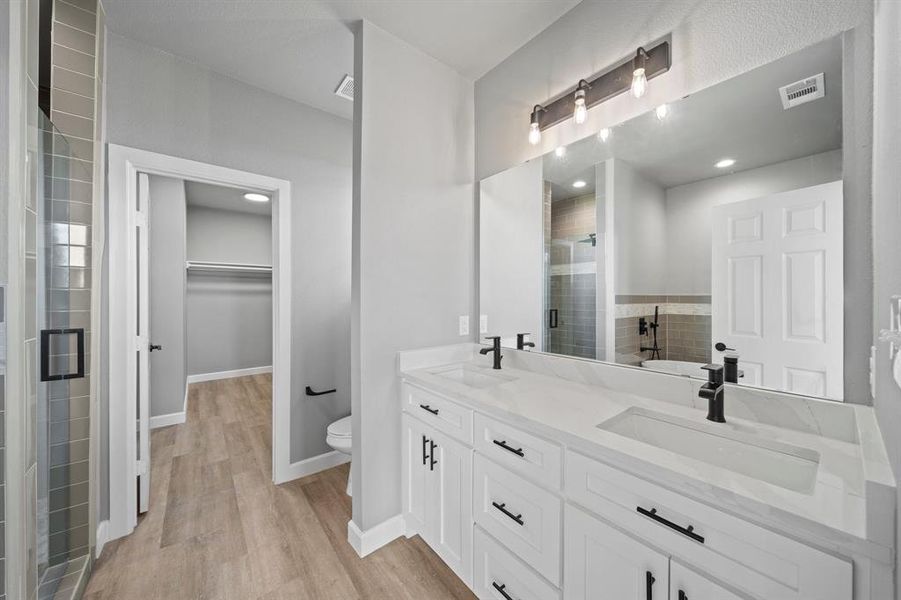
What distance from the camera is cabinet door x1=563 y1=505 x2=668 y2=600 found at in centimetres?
87

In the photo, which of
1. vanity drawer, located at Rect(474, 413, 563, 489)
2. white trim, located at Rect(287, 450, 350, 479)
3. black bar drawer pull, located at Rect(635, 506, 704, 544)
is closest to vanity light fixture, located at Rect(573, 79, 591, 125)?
vanity drawer, located at Rect(474, 413, 563, 489)

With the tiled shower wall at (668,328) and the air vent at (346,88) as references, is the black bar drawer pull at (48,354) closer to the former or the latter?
the air vent at (346,88)

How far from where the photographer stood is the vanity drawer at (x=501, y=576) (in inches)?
45.4

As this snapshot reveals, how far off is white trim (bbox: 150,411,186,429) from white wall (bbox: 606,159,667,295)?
13.8 feet

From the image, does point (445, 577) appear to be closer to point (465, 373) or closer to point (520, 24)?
point (465, 373)

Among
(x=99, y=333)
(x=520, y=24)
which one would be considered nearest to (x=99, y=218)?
(x=99, y=333)

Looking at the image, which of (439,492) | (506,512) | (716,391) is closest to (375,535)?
(439,492)

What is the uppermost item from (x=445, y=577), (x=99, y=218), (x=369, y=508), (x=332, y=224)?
(x=332, y=224)

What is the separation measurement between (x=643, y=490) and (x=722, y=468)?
191mm

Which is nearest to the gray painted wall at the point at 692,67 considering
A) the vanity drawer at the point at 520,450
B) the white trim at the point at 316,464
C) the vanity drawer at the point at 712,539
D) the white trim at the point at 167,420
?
the vanity drawer at the point at 712,539

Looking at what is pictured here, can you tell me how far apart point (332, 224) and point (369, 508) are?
1979 mm

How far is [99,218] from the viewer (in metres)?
1.73

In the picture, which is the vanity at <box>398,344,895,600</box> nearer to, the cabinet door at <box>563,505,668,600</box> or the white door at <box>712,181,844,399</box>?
the cabinet door at <box>563,505,668,600</box>

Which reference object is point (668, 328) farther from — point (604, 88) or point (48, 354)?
point (48, 354)
